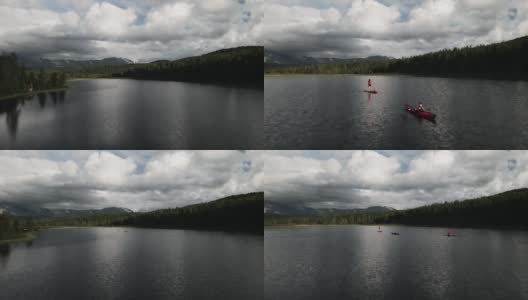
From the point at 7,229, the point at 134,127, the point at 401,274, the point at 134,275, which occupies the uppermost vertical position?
the point at 134,127

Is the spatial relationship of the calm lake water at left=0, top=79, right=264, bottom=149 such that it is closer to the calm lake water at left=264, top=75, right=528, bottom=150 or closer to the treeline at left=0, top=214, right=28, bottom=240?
the calm lake water at left=264, top=75, right=528, bottom=150

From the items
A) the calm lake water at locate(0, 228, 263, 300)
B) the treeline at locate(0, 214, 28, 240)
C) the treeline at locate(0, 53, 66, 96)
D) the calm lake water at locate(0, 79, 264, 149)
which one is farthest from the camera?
the treeline at locate(0, 214, 28, 240)

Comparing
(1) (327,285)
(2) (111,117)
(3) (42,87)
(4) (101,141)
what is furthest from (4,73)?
(1) (327,285)

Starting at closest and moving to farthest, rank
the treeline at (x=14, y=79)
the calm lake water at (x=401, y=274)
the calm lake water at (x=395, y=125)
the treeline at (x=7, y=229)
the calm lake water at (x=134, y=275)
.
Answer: the calm lake water at (x=401, y=274) < the calm lake water at (x=395, y=125) < the calm lake water at (x=134, y=275) < the treeline at (x=14, y=79) < the treeline at (x=7, y=229)

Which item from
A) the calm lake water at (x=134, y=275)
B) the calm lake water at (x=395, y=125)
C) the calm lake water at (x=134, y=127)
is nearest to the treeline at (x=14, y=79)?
the calm lake water at (x=134, y=127)

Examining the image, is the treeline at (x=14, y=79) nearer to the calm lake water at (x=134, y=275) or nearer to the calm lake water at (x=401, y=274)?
the calm lake water at (x=134, y=275)

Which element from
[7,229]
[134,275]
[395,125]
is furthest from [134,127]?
[7,229]

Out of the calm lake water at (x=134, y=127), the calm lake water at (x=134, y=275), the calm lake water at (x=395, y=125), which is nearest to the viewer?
the calm lake water at (x=134, y=127)

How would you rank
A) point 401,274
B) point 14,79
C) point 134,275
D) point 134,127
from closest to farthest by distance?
1. point 401,274
2. point 134,127
3. point 134,275
4. point 14,79

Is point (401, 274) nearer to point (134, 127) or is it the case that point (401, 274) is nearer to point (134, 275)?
point (134, 275)

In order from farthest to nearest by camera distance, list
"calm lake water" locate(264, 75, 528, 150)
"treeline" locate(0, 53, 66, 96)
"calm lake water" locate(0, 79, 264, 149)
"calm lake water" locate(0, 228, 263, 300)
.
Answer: "treeline" locate(0, 53, 66, 96) < "calm lake water" locate(0, 228, 263, 300) < "calm lake water" locate(264, 75, 528, 150) < "calm lake water" locate(0, 79, 264, 149)

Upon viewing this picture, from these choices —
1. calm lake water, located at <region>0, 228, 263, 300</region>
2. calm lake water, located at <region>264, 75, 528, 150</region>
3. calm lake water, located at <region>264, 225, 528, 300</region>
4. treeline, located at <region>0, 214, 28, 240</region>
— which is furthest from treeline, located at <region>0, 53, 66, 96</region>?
calm lake water, located at <region>264, 225, 528, 300</region>

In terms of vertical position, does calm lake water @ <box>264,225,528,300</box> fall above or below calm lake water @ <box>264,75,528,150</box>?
below
